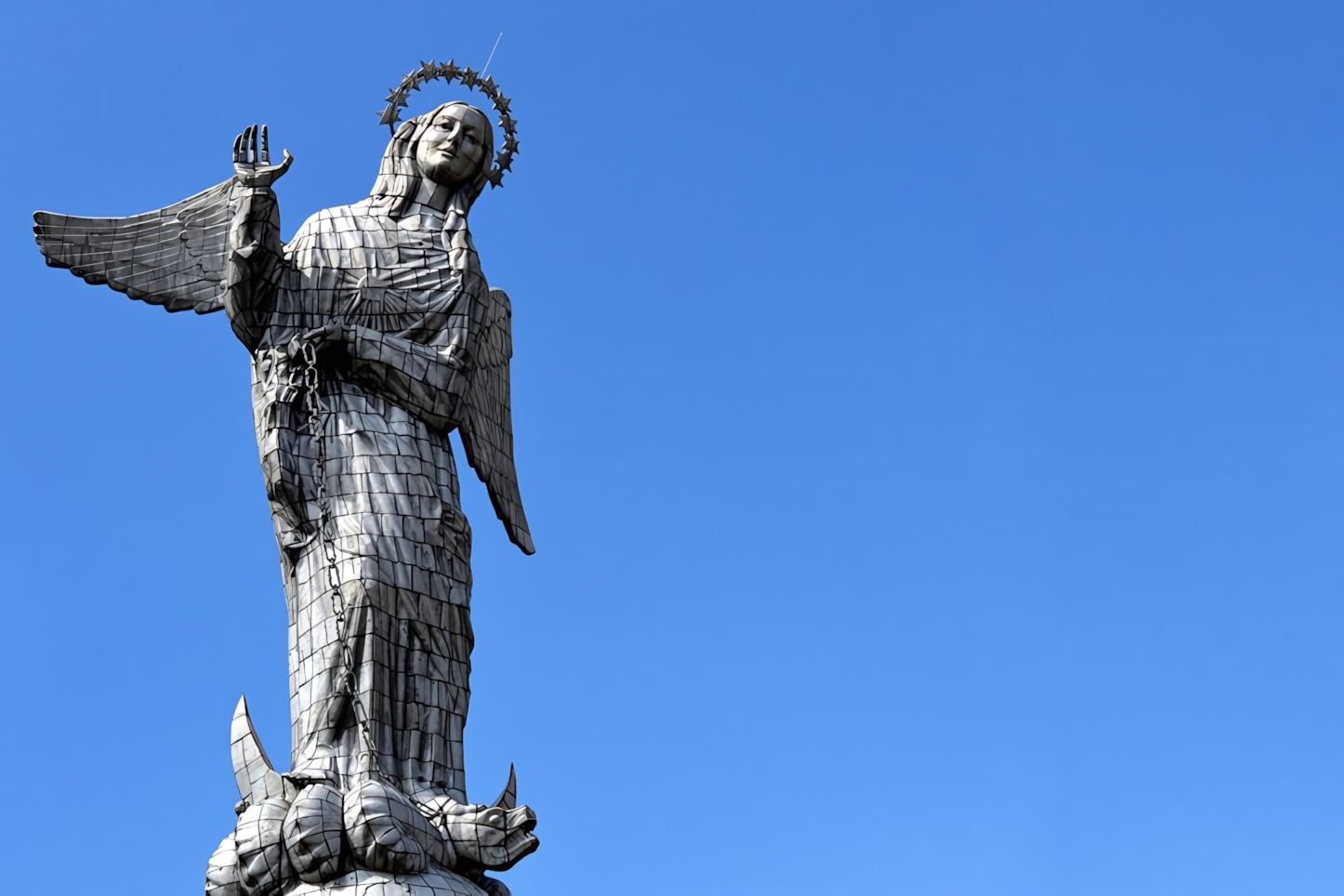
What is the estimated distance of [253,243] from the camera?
1630 centimetres

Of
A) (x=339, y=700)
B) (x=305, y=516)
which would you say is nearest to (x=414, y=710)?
(x=339, y=700)

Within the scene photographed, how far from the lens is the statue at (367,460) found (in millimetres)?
14961

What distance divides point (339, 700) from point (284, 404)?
7.19 feet

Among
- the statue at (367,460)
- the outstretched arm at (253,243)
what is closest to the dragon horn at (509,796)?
the statue at (367,460)

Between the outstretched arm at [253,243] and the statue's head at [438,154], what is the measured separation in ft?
4.52

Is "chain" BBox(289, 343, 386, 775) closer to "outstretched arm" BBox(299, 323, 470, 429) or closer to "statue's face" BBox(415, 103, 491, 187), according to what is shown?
"outstretched arm" BBox(299, 323, 470, 429)

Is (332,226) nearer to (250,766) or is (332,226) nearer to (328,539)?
(328,539)

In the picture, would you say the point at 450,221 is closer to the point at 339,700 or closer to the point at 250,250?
the point at 250,250

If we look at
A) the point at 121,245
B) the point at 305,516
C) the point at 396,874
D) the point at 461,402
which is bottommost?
the point at 396,874

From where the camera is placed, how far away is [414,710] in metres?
15.7

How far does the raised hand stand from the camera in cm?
1622

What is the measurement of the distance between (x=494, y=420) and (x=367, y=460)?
64.0 inches

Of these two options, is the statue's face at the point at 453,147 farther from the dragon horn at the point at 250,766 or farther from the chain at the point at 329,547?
the dragon horn at the point at 250,766

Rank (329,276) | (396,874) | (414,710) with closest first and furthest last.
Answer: (396,874) < (414,710) < (329,276)
